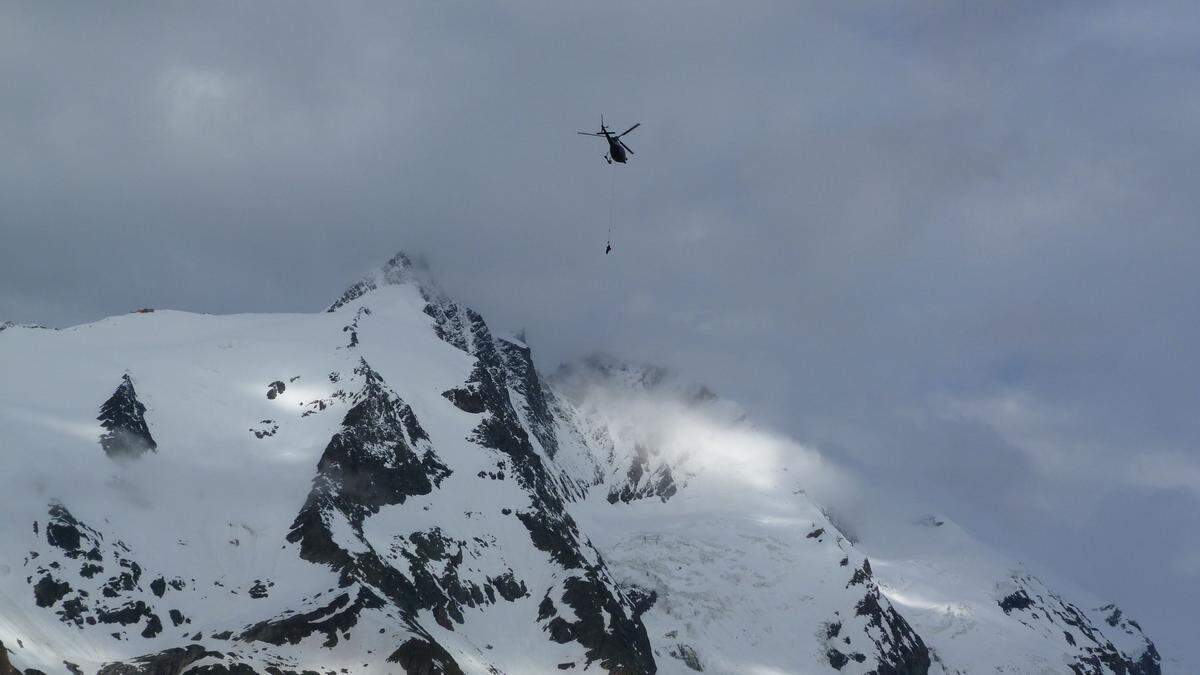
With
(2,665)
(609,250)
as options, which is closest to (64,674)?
(2,665)

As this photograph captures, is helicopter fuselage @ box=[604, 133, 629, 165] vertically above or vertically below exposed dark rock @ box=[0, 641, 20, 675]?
above

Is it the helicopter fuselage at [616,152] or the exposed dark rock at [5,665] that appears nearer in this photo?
the helicopter fuselage at [616,152]

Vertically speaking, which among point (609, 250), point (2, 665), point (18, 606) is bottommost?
point (2, 665)

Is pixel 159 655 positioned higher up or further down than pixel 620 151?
further down

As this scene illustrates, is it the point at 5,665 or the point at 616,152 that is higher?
the point at 616,152

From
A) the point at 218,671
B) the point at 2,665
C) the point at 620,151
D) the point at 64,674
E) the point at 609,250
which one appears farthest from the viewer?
the point at 218,671

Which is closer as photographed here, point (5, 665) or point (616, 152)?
point (616, 152)

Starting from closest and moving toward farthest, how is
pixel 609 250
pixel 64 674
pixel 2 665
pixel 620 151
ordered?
pixel 620 151, pixel 609 250, pixel 2 665, pixel 64 674

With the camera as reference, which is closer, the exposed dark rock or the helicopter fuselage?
the helicopter fuselage

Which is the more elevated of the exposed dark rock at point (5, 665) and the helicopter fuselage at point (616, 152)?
the helicopter fuselage at point (616, 152)

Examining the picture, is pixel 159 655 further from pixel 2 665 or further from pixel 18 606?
pixel 2 665

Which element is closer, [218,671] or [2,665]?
[2,665]
